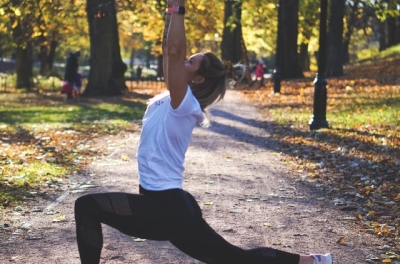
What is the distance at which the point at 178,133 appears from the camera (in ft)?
14.9

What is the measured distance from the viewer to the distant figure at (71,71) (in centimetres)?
3144

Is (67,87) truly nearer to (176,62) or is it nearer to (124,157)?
→ (124,157)

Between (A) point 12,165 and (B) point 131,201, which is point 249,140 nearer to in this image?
(A) point 12,165

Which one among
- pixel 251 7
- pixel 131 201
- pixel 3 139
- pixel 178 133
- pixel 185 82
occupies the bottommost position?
pixel 3 139

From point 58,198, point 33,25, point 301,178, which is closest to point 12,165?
point 58,198

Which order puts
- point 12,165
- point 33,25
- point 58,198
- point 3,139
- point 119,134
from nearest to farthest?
point 58,198, point 12,165, point 3,139, point 119,134, point 33,25

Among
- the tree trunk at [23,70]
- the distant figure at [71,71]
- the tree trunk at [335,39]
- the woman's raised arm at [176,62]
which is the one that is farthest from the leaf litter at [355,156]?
the tree trunk at [23,70]

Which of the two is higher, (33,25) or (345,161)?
(33,25)

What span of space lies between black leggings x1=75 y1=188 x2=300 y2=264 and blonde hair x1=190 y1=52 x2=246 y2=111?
57 cm

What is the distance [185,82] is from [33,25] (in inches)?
1255

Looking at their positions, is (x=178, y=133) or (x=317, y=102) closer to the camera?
(x=178, y=133)

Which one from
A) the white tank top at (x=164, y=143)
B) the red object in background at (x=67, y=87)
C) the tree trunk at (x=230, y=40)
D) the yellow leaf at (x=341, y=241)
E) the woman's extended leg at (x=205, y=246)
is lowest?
the yellow leaf at (x=341, y=241)

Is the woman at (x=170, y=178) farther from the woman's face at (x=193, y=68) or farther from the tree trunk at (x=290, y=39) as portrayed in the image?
the tree trunk at (x=290, y=39)

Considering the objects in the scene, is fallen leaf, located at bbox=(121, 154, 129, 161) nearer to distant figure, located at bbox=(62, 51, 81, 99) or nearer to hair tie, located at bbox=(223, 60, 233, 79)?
hair tie, located at bbox=(223, 60, 233, 79)
